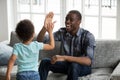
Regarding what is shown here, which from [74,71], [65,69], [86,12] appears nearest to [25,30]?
[74,71]

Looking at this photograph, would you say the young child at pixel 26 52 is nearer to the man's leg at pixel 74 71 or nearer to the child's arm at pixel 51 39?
the child's arm at pixel 51 39

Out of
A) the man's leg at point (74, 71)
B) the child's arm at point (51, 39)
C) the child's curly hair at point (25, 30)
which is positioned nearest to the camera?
the child's curly hair at point (25, 30)

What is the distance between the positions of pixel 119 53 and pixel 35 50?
1.31m

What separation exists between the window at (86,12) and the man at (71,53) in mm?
952

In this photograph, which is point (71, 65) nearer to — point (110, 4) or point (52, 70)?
point (52, 70)

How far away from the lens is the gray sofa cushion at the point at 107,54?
11.7 ft

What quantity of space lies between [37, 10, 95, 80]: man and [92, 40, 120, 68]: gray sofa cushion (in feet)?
1.16

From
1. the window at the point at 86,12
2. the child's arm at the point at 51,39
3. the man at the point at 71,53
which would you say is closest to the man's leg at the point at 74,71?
the man at the point at 71,53

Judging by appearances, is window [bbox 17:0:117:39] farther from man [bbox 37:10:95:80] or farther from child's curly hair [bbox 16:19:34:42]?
child's curly hair [bbox 16:19:34:42]

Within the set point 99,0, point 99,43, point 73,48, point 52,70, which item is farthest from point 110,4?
point 52,70

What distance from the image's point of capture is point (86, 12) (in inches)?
172

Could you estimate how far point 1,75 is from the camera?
11.1ft

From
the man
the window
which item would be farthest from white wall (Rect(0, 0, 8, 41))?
the man

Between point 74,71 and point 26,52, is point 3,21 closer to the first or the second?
point 74,71
